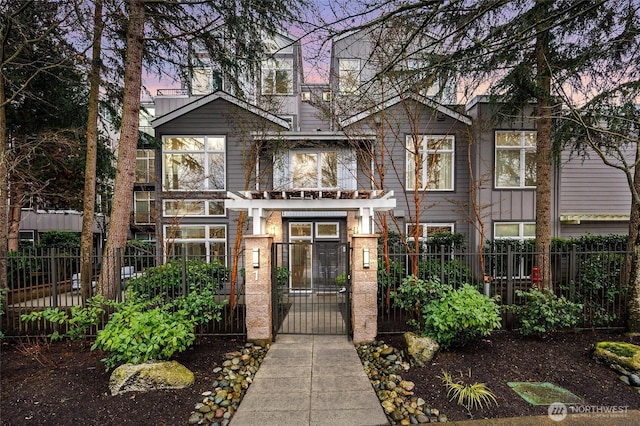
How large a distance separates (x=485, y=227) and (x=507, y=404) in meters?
7.43

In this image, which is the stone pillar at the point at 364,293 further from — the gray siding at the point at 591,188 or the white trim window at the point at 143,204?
the white trim window at the point at 143,204

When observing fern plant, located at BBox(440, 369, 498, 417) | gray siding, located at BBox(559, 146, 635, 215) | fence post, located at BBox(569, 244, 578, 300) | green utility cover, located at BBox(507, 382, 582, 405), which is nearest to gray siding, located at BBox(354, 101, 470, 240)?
gray siding, located at BBox(559, 146, 635, 215)

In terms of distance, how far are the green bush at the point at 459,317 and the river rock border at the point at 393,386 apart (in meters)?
0.75

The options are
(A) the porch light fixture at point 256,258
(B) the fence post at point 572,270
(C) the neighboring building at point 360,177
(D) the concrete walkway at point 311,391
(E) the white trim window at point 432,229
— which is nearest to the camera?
(D) the concrete walkway at point 311,391

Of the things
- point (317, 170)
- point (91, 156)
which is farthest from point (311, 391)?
point (317, 170)

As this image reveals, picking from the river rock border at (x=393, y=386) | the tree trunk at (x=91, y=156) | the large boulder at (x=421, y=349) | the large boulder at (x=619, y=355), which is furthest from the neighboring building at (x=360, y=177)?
the large boulder at (x=619, y=355)

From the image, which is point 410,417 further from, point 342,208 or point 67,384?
point 67,384

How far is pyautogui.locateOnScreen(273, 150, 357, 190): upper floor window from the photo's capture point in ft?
32.6

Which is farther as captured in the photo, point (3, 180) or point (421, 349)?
point (3, 180)

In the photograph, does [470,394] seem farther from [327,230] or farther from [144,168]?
[144,168]

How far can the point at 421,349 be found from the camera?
469 cm

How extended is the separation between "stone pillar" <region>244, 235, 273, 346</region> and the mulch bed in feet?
1.39

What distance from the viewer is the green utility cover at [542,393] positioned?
146 inches

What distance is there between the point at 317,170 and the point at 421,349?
668 cm
